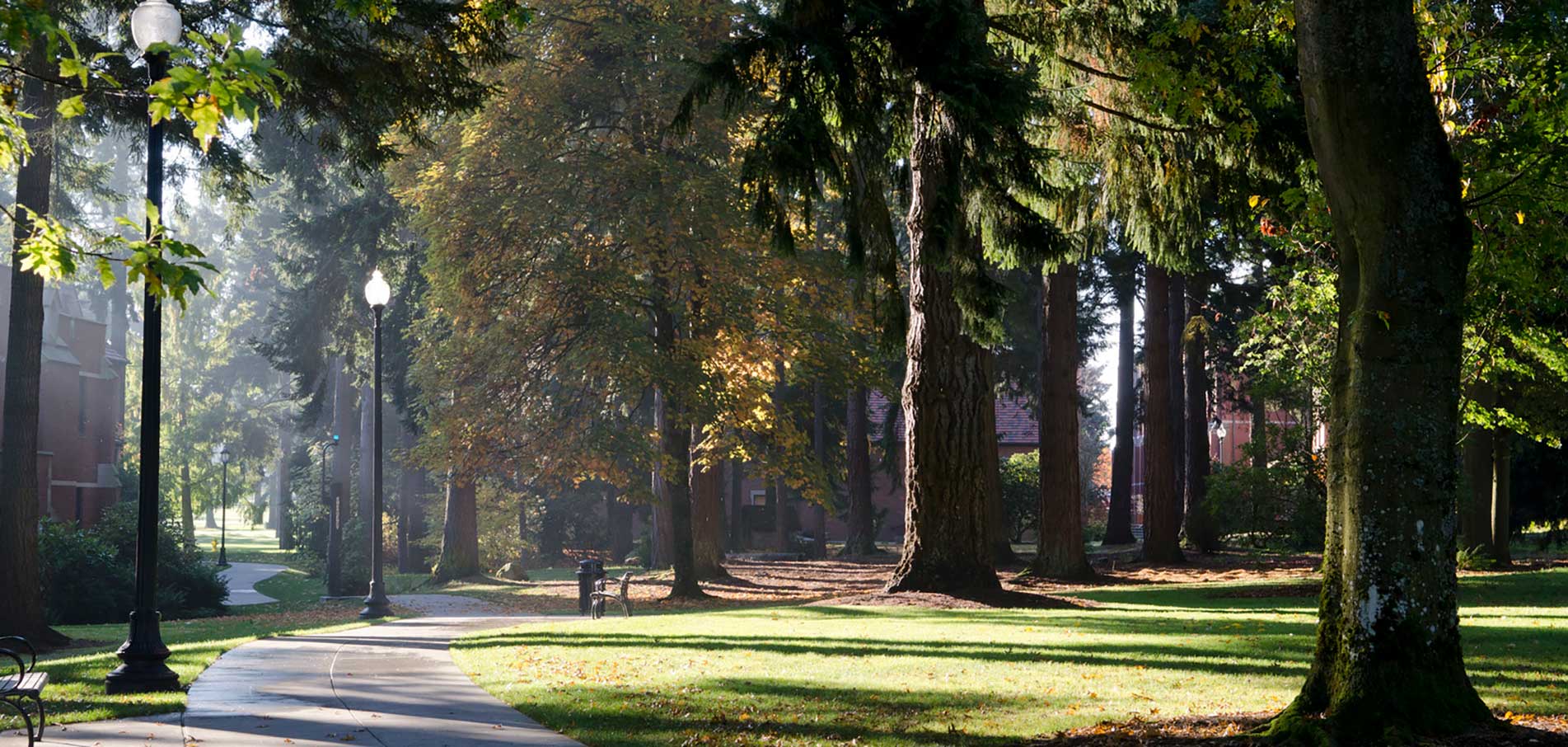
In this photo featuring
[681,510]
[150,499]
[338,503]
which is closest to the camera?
[150,499]

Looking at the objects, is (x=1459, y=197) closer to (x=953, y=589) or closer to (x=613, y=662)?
(x=613, y=662)

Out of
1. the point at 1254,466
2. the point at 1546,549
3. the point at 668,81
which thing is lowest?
the point at 1546,549

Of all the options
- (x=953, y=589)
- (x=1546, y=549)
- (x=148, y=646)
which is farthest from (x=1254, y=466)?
(x=148, y=646)

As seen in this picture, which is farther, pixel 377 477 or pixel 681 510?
pixel 681 510

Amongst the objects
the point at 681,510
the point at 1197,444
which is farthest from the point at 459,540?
the point at 1197,444

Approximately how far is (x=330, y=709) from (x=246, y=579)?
1382 inches

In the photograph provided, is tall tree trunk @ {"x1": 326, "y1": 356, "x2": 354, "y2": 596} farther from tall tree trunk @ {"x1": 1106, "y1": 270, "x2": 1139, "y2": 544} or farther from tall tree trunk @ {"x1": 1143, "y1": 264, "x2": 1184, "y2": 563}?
tall tree trunk @ {"x1": 1106, "y1": 270, "x2": 1139, "y2": 544}

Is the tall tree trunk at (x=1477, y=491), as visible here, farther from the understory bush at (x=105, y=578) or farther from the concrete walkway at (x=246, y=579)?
the concrete walkway at (x=246, y=579)

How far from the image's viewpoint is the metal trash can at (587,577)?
22516 millimetres

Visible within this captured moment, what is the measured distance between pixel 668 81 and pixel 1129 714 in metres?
18.8

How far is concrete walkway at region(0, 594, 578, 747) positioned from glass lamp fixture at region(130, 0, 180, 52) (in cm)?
572

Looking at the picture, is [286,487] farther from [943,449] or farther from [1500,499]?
[1500,499]

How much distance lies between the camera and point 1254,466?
2825 centimetres

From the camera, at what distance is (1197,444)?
1329 inches
